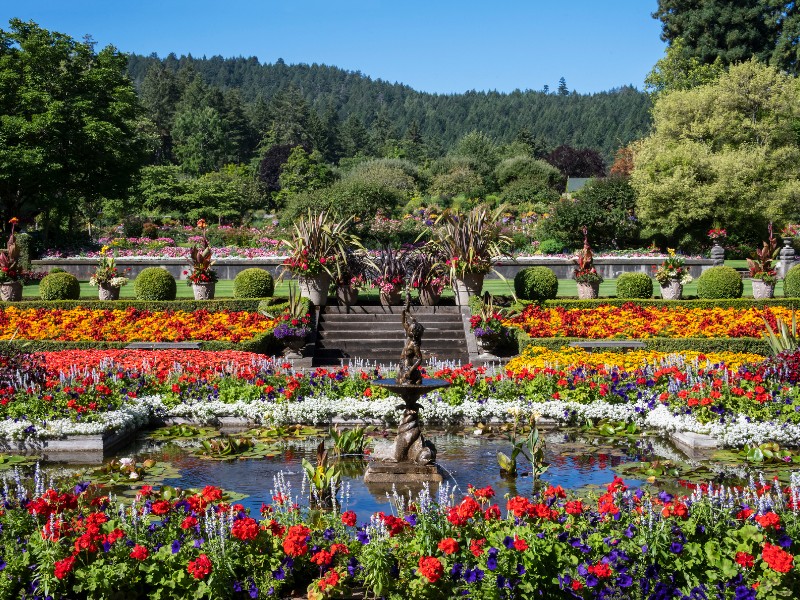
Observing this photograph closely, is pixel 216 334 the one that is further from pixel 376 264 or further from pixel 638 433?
pixel 638 433

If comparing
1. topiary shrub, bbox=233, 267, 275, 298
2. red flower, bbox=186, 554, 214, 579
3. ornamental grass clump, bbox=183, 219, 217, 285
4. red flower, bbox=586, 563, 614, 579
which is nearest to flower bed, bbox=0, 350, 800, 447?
red flower, bbox=586, 563, 614, 579

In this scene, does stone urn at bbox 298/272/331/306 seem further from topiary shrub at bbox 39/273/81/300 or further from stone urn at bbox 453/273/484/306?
topiary shrub at bbox 39/273/81/300

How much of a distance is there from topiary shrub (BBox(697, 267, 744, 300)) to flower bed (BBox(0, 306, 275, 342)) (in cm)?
872

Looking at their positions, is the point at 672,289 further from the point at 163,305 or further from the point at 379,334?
the point at 163,305

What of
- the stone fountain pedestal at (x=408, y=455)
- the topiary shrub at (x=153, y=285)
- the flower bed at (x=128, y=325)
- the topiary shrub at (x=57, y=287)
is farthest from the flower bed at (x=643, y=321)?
the topiary shrub at (x=57, y=287)

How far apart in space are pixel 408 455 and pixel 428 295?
9.89 m

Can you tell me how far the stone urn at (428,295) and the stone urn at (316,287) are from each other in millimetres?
1853

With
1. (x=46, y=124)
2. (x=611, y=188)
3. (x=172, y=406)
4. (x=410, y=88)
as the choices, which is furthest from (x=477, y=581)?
(x=410, y=88)

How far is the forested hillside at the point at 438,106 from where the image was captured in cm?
10800

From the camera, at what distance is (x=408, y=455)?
850cm

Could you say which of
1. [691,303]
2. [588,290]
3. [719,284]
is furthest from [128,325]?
[719,284]

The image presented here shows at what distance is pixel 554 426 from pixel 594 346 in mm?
4918

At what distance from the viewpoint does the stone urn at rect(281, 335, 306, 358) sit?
51.4 feet

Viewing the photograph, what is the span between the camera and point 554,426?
10.7 m
